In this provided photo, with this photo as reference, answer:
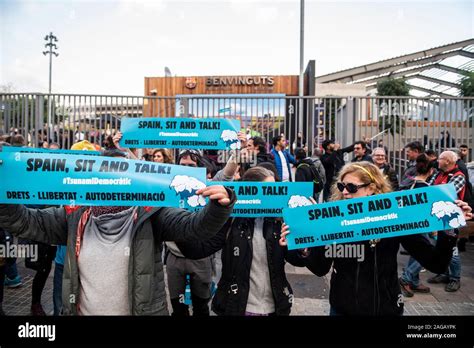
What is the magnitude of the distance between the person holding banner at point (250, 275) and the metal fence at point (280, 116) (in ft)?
20.8

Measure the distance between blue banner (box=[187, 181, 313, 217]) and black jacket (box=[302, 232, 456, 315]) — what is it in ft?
2.32

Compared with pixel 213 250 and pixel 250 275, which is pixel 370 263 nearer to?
pixel 250 275

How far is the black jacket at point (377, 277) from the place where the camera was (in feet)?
7.02

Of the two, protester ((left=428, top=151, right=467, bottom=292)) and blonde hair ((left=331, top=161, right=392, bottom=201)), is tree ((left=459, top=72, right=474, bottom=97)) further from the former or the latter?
blonde hair ((left=331, top=161, right=392, bottom=201))

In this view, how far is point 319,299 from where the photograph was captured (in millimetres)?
4773

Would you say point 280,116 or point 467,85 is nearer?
point 280,116

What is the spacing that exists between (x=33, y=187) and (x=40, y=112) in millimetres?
8093

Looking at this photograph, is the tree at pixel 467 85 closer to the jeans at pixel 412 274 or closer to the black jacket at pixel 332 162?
the black jacket at pixel 332 162

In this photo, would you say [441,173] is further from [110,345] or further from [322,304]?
[110,345]

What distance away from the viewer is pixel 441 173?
17.5 feet

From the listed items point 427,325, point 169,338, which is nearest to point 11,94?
point 169,338

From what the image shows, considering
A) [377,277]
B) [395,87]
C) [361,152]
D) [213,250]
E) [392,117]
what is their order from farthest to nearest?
[395,87]
[392,117]
[361,152]
[213,250]
[377,277]

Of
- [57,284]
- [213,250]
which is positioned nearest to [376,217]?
[213,250]

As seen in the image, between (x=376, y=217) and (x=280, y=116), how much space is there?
7.06 m
